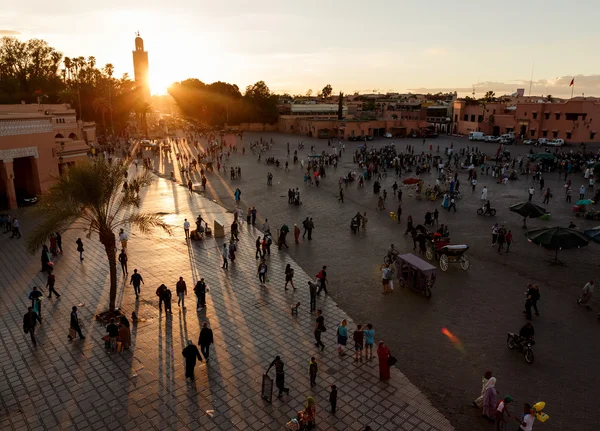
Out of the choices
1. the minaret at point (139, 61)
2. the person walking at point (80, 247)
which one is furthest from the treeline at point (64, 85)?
the person walking at point (80, 247)

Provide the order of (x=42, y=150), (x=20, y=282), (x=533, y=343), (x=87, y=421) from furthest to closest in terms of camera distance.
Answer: (x=42, y=150) → (x=20, y=282) → (x=533, y=343) → (x=87, y=421)

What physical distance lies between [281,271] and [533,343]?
8.13 metres

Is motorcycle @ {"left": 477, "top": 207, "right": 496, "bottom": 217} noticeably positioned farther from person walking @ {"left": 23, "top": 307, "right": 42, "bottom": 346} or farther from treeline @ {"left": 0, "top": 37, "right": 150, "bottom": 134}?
treeline @ {"left": 0, "top": 37, "right": 150, "bottom": 134}

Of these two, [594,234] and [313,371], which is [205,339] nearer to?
[313,371]

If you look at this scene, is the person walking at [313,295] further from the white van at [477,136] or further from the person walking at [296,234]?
the white van at [477,136]

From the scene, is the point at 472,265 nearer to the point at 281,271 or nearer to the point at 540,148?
the point at 281,271

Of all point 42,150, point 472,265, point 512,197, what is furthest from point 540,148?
point 42,150

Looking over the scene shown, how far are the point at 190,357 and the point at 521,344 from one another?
24.8 feet

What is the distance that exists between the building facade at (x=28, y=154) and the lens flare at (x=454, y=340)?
21852 millimetres

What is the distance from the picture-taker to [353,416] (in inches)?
308

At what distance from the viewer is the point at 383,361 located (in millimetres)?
8695

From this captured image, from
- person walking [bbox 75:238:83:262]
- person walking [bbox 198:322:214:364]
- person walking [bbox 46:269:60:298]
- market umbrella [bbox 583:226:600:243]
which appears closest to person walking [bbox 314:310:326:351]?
person walking [bbox 198:322:214:364]

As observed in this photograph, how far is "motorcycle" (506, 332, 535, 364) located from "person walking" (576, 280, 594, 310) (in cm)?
342

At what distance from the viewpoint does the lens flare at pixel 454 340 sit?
10.0 meters
